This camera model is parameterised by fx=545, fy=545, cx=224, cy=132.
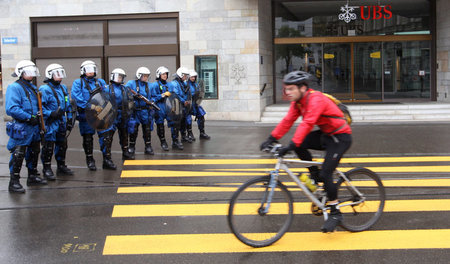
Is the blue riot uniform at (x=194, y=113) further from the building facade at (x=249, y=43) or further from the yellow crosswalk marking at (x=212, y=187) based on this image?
the yellow crosswalk marking at (x=212, y=187)

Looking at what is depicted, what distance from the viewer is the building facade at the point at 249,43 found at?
18391 mm

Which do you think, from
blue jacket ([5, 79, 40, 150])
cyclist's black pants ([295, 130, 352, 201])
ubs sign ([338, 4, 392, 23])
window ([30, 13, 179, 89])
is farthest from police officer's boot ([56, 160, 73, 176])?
ubs sign ([338, 4, 392, 23])

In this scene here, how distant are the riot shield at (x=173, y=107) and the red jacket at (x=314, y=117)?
6438mm

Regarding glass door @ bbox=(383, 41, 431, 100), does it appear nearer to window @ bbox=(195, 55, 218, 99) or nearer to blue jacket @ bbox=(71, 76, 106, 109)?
window @ bbox=(195, 55, 218, 99)

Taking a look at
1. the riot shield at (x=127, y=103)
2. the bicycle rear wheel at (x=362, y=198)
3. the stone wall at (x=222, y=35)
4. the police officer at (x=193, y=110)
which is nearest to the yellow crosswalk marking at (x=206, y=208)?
the bicycle rear wheel at (x=362, y=198)

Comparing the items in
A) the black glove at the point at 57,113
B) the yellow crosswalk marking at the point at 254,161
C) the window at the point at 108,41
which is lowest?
the yellow crosswalk marking at the point at 254,161

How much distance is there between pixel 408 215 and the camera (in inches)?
243

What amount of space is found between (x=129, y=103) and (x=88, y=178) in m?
1.89

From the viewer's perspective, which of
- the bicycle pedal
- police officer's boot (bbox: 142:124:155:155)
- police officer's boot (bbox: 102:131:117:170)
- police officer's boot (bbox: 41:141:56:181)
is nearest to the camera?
the bicycle pedal

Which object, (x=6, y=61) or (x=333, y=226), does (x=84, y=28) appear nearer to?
(x=6, y=61)

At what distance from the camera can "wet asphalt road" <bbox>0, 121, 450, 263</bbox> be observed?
4.93 m

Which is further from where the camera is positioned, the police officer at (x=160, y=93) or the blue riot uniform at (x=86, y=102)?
the police officer at (x=160, y=93)

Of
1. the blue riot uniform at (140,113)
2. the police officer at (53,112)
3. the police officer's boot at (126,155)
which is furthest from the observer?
the blue riot uniform at (140,113)

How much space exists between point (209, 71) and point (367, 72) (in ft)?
20.8
